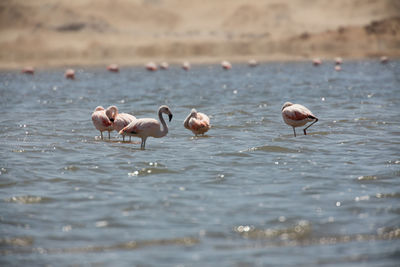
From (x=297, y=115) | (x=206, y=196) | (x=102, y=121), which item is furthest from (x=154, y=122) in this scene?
(x=206, y=196)

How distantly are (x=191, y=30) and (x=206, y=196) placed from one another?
288 feet

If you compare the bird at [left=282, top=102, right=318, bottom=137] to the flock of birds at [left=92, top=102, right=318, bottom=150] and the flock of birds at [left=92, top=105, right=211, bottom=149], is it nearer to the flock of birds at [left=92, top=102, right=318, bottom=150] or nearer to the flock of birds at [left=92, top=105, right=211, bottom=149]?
the flock of birds at [left=92, top=102, right=318, bottom=150]

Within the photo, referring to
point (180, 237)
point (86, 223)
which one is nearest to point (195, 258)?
point (180, 237)

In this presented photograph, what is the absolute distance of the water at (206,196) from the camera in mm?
6090

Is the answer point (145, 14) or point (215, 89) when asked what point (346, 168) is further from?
point (145, 14)

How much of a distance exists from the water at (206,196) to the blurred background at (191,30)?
197 feet

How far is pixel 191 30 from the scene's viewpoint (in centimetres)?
9444

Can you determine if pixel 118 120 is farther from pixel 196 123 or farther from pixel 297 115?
pixel 297 115

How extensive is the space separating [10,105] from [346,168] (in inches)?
648

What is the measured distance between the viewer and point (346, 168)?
32.1 feet

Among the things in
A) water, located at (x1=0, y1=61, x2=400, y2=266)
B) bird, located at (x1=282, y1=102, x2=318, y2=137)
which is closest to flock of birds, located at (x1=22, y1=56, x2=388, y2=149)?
bird, located at (x1=282, y1=102, x2=318, y2=137)

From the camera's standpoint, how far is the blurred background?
7881 cm

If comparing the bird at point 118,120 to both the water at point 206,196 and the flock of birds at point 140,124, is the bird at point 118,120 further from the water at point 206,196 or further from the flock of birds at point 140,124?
the water at point 206,196

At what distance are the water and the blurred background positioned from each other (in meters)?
60.1
